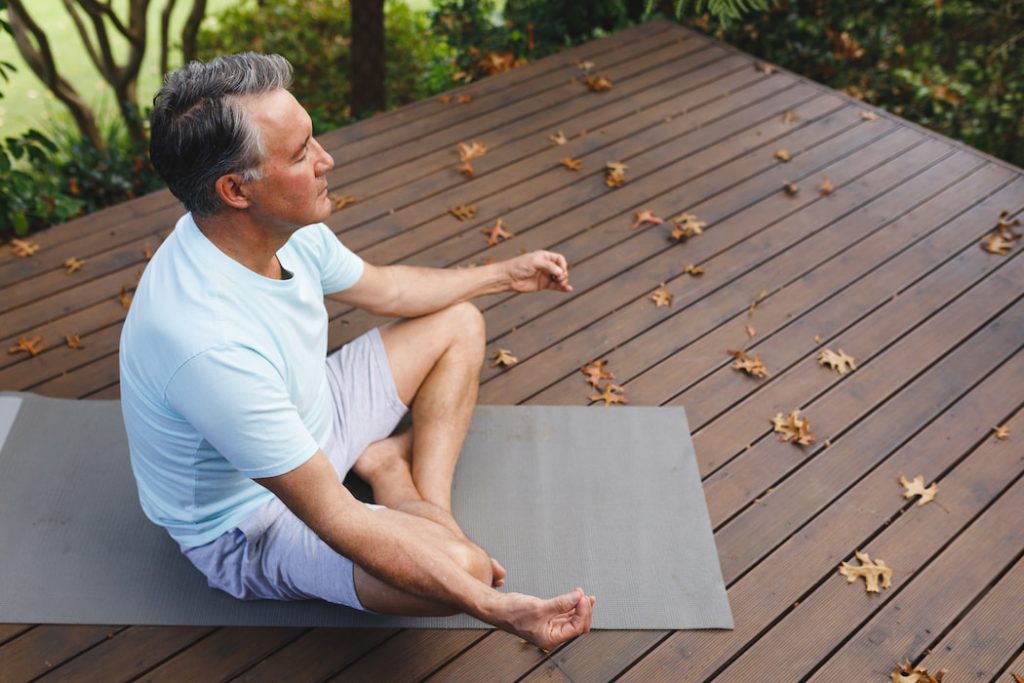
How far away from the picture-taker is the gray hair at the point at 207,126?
1.34 meters

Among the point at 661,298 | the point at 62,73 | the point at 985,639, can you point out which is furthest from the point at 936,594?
the point at 62,73

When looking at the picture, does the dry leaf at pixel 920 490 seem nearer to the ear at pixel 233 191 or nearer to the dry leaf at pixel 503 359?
the dry leaf at pixel 503 359

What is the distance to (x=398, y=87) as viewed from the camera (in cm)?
529

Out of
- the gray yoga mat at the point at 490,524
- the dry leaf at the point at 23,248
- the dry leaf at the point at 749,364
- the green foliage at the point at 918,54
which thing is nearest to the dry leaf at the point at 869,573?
the gray yoga mat at the point at 490,524

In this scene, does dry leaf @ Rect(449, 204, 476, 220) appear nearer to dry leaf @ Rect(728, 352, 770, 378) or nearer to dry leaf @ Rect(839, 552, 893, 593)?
dry leaf @ Rect(728, 352, 770, 378)

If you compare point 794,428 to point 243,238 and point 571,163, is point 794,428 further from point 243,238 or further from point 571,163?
point 243,238

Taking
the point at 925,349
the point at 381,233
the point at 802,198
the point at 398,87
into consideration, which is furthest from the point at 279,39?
the point at 925,349

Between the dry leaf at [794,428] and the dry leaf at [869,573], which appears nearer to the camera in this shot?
the dry leaf at [869,573]

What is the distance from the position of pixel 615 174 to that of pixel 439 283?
130cm

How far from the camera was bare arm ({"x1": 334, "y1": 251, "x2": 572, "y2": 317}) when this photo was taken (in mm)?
1953

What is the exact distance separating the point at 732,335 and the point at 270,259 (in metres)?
1.48

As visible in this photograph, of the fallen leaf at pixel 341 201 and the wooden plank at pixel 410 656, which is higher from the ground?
the fallen leaf at pixel 341 201

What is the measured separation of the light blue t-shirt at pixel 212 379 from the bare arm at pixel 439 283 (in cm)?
27

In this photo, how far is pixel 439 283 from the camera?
6.60 feet
